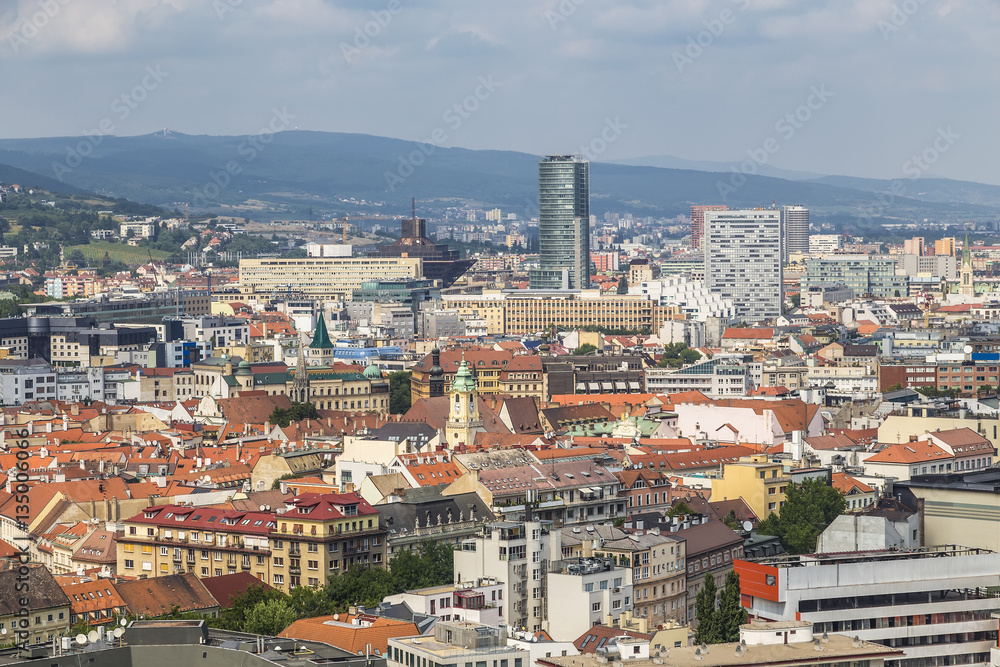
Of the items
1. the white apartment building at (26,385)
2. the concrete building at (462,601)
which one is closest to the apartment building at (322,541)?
the concrete building at (462,601)

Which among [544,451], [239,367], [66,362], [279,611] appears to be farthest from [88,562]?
[66,362]

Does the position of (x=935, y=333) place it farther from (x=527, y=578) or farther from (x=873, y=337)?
(x=527, y=578)

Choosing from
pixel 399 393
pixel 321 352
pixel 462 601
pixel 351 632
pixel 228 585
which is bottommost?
pixel 399 393

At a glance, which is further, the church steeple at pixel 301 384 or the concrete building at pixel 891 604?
the church steeple at pixel 301 384

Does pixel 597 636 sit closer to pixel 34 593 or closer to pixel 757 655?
pixel 757 655

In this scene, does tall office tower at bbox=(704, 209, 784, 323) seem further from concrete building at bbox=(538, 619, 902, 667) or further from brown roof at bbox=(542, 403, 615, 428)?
concrete building at bbox=(538, 619, 902, 667)

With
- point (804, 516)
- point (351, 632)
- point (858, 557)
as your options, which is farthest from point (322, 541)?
point (858, 557)

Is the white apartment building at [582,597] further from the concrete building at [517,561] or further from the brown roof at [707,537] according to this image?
the brown roof at [707,537]
